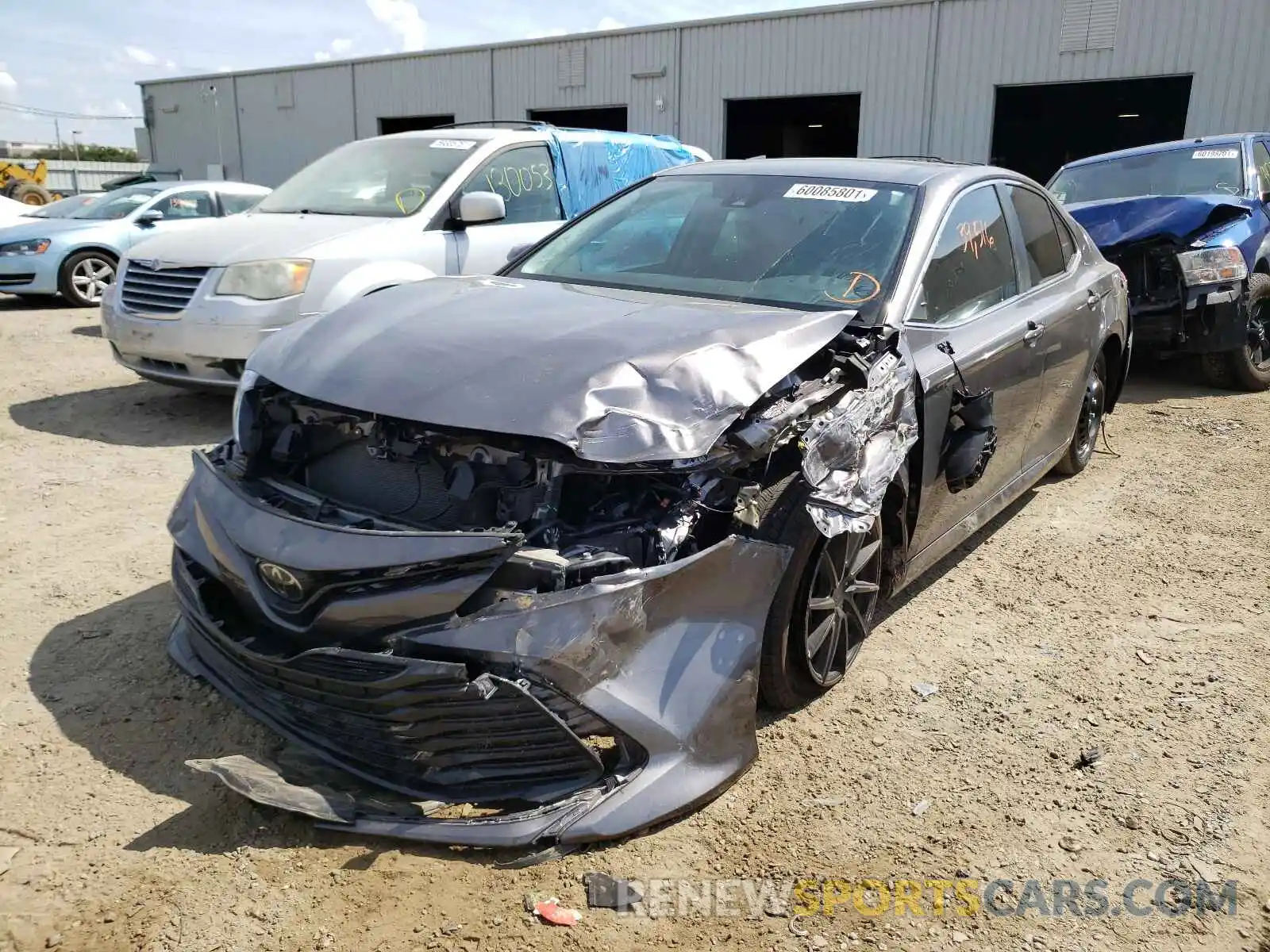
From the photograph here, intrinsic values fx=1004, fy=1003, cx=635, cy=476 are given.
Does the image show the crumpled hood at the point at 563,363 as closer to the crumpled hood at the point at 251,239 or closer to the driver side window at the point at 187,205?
the crumpled hood at the point at 251,239

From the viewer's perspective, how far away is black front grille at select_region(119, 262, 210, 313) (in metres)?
6.19

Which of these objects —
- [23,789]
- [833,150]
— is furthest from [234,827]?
[833,150]

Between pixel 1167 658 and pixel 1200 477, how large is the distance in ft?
8.30

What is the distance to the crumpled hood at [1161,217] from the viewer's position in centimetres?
725

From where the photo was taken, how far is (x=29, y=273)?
447 inches

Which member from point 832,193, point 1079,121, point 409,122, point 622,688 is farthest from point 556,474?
point 409,122

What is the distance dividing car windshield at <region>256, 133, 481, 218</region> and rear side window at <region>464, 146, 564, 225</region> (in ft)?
0.65

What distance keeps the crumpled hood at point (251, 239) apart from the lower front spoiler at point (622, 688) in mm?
4194

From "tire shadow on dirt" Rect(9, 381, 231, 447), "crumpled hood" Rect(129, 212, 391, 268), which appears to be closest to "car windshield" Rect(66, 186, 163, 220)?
"tire shadow on dirt" Rect(9, 381, 231, 447)

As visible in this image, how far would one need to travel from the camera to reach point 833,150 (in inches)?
1115

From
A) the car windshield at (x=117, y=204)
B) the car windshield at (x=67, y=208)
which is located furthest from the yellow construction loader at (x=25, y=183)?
the car windshield at (x=117, y=204)

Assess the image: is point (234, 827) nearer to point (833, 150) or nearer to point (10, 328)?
point (10, 328)

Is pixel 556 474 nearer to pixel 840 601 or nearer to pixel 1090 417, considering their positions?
pixel 840 601

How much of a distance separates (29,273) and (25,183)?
1726cm
